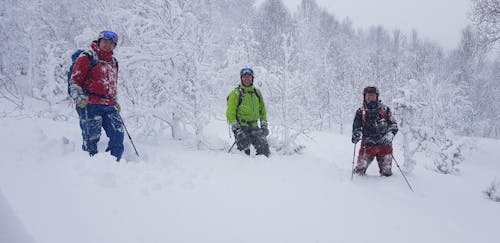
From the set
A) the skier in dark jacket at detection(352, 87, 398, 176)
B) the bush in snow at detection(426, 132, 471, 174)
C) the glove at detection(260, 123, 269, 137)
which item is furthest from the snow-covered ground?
the bush in snow at detection(426, 132, 471, 174)

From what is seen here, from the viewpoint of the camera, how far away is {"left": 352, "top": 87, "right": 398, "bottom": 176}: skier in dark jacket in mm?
4941

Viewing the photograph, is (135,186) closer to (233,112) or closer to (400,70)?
(233,112)

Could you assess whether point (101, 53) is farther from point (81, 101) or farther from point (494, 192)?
point (494, 192)

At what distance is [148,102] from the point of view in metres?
5.88

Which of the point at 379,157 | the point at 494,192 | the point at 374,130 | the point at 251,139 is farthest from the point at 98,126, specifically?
the point at 494,192

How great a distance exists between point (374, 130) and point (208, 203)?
11.1 feet

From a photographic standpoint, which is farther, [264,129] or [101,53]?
[264,129]

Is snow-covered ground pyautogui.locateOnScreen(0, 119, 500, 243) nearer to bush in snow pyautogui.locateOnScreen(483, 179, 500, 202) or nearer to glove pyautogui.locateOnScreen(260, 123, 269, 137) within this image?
bush in snow pyautogui.locateOnScreen(483, 179, 500, 202)

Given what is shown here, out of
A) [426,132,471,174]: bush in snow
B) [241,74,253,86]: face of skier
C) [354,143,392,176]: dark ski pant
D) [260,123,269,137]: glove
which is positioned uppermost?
[241,74,253,86]: face of skier

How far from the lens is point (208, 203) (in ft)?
9.55

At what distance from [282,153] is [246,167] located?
1947 millimetres

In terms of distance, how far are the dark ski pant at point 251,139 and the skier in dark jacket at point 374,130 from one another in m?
1.59

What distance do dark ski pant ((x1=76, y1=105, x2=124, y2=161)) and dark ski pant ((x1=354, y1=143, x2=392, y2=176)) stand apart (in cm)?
394

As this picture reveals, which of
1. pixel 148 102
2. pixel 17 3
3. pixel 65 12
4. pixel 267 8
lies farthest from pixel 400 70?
pixel 17 3
